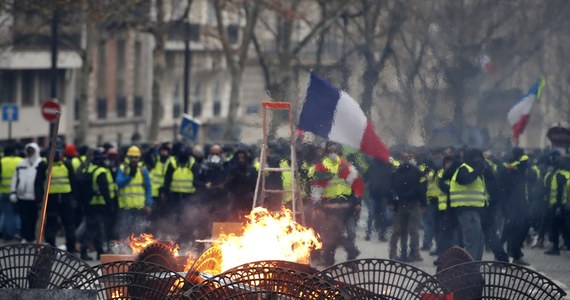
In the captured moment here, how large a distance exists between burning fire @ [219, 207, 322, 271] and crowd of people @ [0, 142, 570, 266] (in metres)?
4.13

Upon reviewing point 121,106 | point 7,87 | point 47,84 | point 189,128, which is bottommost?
point 189,128

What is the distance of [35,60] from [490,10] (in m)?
29.7

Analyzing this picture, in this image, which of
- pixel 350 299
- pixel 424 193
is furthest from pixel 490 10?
pixel 350 299

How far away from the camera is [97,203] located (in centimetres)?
2022

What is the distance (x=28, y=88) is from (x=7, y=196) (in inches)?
1018

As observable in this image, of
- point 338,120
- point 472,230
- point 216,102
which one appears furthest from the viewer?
point 216,102

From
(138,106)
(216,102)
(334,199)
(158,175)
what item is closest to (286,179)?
(334,199)

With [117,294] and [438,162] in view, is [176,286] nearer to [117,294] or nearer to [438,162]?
[117,294]

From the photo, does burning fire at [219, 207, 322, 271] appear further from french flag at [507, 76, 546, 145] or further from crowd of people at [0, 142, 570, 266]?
french flag at [507, 76, 546, 145]

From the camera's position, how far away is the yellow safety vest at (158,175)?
856 inches

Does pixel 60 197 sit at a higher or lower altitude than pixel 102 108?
lower

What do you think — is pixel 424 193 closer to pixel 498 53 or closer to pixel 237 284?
pixel 498 53

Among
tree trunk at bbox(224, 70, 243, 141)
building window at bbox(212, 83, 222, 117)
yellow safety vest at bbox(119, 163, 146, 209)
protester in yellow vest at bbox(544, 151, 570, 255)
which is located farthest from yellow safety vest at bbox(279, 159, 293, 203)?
building window at bbox(212, 83, 222, 117)

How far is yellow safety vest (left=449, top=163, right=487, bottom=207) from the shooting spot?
18375 mm
